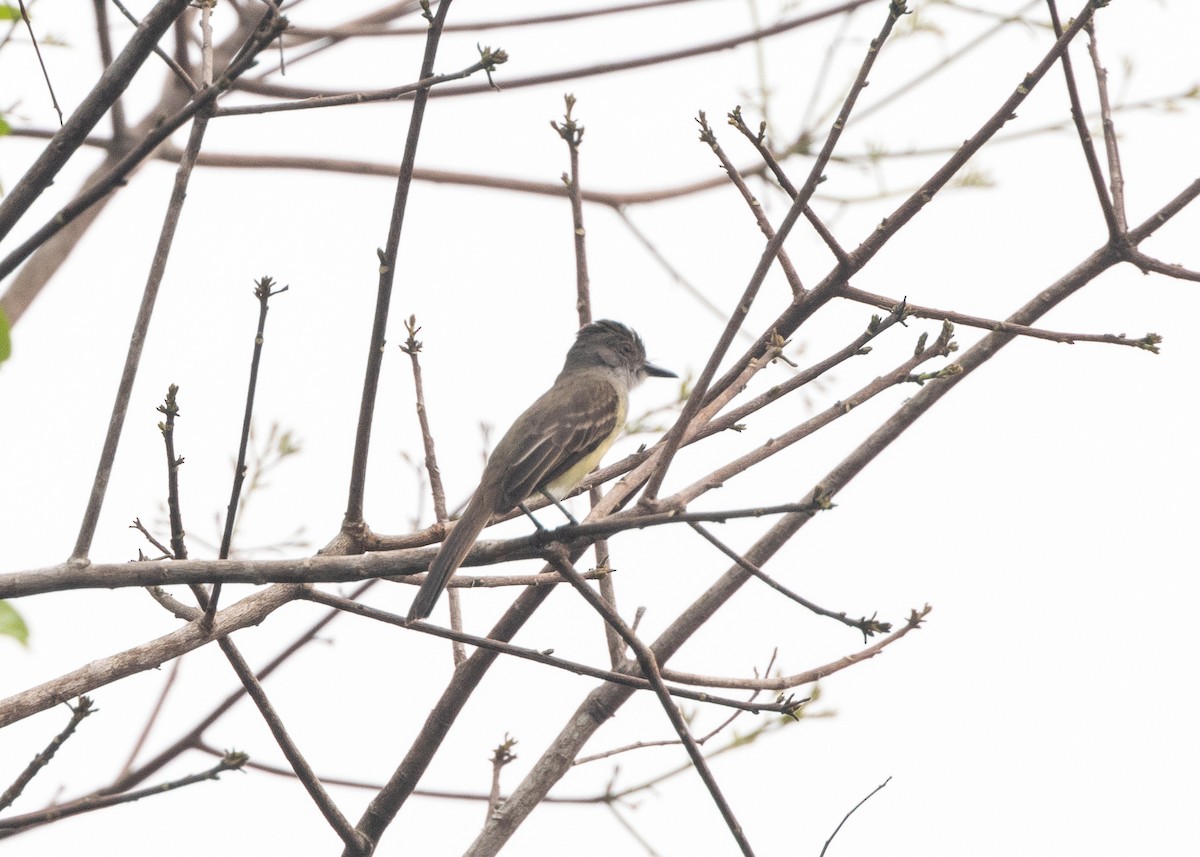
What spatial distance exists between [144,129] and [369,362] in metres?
2.84

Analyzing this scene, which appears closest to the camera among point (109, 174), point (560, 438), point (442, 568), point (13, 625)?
point (13, 625)

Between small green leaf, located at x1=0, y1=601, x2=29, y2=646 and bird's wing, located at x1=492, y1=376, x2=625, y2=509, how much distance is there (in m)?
2.94

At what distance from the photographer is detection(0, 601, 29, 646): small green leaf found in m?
2.29

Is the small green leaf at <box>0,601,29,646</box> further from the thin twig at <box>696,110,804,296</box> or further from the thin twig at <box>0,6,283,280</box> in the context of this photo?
the thin twig at <box>696,110,804,296</box>

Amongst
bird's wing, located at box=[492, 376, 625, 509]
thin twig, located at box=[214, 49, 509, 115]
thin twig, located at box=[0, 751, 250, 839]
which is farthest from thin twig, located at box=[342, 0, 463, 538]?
bird's wing, located at box=[492, 376, 625, 509]

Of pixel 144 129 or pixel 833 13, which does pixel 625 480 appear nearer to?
pixel 144 129

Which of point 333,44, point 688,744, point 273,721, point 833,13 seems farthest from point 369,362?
point 833,13

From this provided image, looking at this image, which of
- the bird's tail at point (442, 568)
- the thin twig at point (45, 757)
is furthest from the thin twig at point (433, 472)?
the thin twig at point (45, 757)

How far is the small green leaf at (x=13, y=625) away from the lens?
7.52ft

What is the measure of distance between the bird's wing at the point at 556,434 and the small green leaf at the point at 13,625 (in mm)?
2940

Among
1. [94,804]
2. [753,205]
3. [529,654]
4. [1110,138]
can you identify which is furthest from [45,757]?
[1110,138]

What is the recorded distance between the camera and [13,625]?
231 cm

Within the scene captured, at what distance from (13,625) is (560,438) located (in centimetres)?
377

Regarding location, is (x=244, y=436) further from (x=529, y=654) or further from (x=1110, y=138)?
(x=1110, y=138)
